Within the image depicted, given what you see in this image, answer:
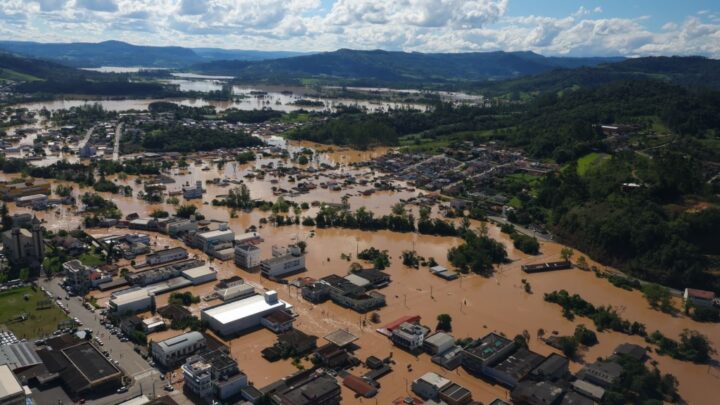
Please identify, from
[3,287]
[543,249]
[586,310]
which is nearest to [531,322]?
[586,310]

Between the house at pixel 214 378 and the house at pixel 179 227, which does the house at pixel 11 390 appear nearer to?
the house at pixel 214 378

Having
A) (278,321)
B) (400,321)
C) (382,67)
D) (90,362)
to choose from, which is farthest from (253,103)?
(382,67)

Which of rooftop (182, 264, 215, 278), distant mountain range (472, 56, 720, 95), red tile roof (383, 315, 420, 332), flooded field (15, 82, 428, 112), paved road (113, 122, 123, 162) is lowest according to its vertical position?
red tile roof (383, 315, 420, 332)

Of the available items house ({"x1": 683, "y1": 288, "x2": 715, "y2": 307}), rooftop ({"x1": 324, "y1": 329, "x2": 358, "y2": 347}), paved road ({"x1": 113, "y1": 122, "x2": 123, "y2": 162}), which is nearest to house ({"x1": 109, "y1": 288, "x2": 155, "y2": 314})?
rooftop ({"x1": 324, "y1": 329, "x2": 358, "y2": 347})

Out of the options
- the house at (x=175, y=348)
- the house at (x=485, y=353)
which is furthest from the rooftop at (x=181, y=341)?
the house at (x=485, y=353)

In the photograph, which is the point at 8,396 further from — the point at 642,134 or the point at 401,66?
the point at 401,66

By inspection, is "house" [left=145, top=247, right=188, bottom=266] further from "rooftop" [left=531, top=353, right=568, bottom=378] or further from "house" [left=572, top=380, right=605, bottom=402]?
"house" [left=572, top=380, right=605, bottom=402]
